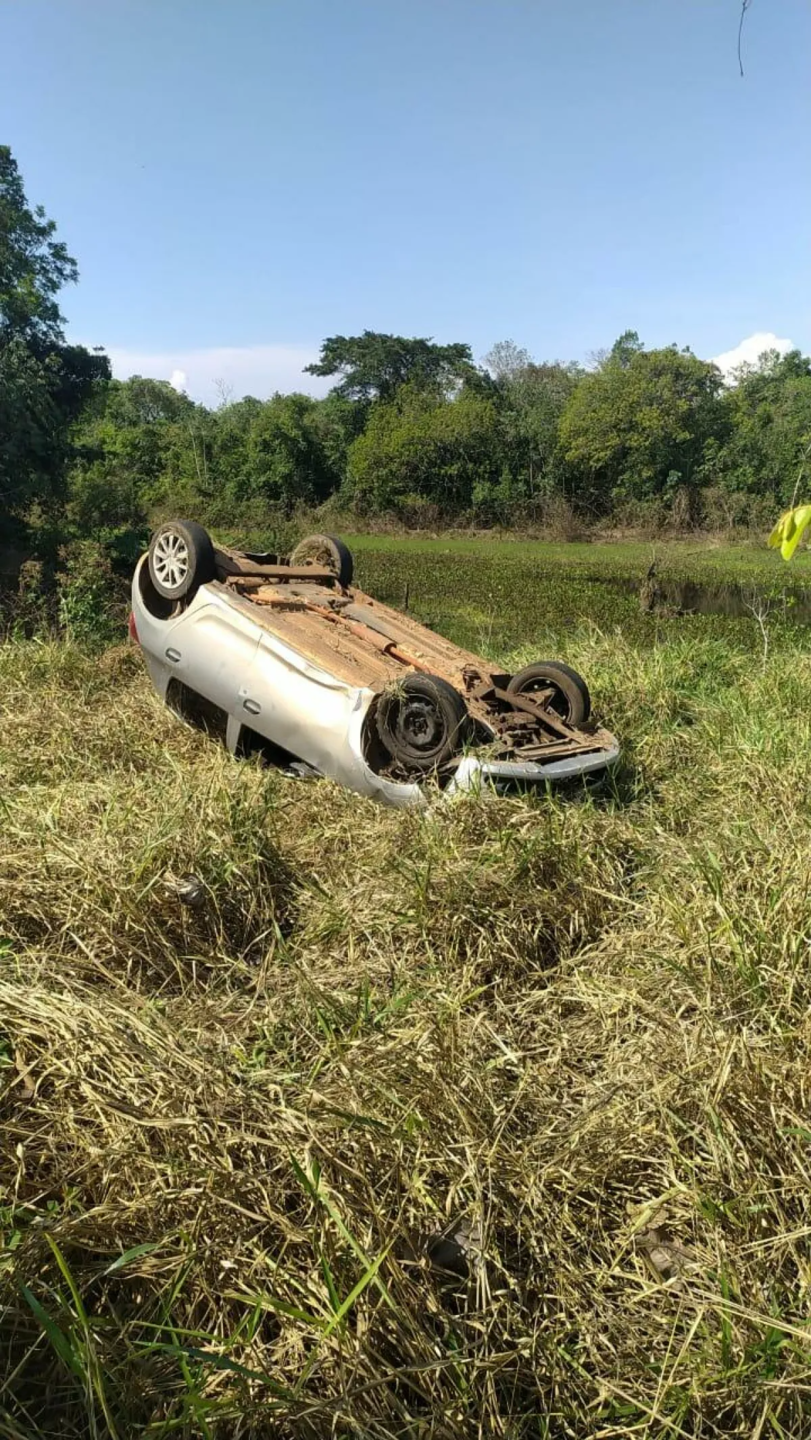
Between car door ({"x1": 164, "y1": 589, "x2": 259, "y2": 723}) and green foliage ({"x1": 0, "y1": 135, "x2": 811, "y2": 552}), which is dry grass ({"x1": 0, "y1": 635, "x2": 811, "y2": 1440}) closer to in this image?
car door ({"x1": 164, "y1": 589, "x2": 259, "y2": 723})

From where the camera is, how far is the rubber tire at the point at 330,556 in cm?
619

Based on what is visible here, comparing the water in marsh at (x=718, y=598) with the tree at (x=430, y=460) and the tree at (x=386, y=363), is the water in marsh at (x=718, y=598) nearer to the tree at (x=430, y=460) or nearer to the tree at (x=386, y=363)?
the tree at (x=430, y=460)

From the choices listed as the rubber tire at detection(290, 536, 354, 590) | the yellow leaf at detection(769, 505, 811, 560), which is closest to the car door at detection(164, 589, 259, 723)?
the rubber tire at detection(290, 536, 354, 590)

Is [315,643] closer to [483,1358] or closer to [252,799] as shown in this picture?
[252,799]

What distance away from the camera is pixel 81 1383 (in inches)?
57.7

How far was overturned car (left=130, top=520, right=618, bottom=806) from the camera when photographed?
405 centimetres

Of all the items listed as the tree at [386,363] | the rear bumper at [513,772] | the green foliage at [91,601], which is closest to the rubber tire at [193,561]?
the rear bumper at [513,772]

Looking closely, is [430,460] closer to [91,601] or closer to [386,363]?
[386,363]

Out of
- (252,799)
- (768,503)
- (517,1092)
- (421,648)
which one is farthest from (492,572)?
(768,503)

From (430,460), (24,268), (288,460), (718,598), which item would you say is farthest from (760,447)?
(24,268)

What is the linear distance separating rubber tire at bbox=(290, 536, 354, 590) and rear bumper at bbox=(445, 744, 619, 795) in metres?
2.58

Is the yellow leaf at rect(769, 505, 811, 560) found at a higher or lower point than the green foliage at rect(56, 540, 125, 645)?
higher

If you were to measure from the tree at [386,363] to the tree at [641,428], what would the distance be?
8.93 meters

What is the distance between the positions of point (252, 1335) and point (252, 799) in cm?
240
